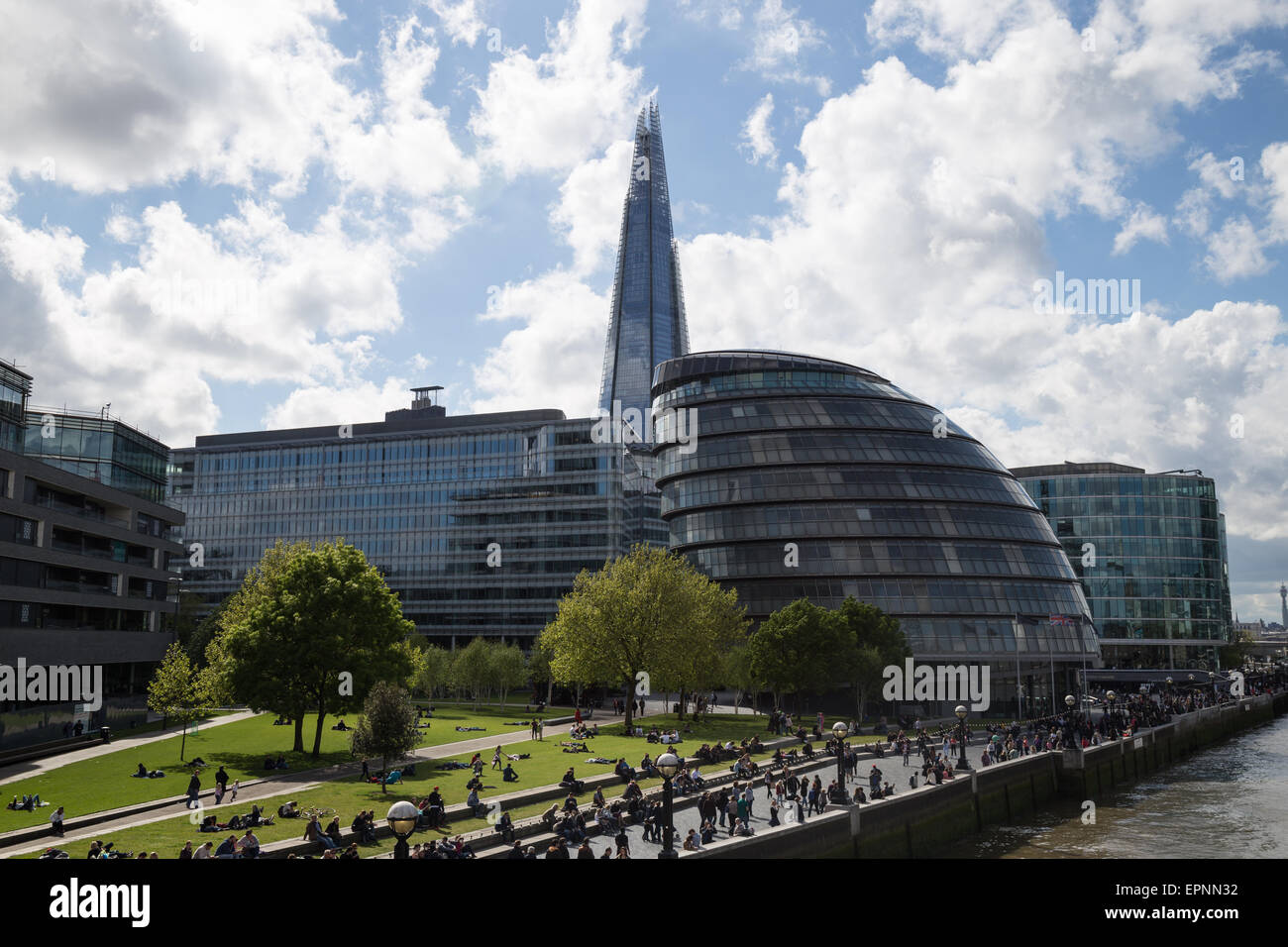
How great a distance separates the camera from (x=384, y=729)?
3978cm

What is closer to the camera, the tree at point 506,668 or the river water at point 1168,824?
the river water at point 1168,824

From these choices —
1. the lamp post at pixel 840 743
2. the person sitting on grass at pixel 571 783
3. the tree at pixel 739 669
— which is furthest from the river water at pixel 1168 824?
the tree at pixel 739 669

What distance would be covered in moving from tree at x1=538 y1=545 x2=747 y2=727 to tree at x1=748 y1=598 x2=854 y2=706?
164 inches

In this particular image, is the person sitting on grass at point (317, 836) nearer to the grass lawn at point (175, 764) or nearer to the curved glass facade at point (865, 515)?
the grass lawn at point (175, 764)

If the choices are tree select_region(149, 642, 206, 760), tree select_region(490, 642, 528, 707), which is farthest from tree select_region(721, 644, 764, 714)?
tree select_region(149, 642, 206, 760)

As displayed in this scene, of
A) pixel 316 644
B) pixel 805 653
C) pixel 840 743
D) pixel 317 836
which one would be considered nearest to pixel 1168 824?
pixel 840 743

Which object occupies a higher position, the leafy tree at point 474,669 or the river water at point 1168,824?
the leafy tree at point 474,669

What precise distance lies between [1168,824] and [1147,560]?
123451 millimetres

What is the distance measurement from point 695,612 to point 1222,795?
34.3 m

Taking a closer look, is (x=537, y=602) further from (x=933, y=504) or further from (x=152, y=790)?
(x=152, y=790)

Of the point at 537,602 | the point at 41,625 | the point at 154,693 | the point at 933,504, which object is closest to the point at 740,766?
the point at 154,693

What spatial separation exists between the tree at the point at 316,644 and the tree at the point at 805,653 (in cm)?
2748

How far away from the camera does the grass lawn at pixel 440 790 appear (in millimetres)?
29625
